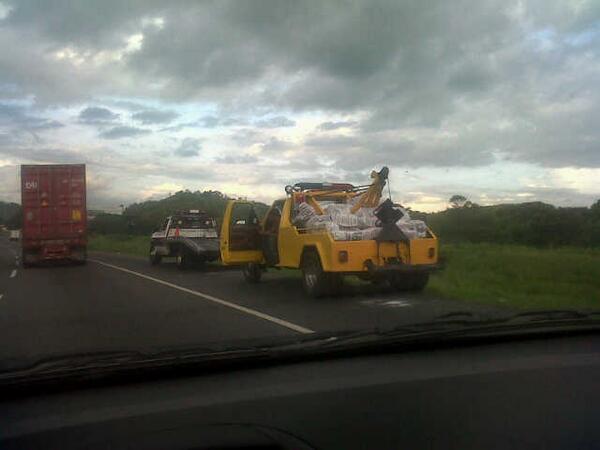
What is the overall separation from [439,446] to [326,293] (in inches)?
359

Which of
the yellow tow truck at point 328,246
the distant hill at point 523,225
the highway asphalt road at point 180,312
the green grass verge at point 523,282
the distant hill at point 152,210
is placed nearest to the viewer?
the highway asphalt road at point 180,312

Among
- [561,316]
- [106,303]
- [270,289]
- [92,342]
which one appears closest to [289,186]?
[270,289]

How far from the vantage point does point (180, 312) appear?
10.5 m

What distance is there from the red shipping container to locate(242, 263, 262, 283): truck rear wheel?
41.1ft

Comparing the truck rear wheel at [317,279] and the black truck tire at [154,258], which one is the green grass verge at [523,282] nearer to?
the truck rear wheel at [317,279]

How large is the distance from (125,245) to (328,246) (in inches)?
1494

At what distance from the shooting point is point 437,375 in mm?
3453

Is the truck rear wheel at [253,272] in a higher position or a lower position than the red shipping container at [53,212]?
lower

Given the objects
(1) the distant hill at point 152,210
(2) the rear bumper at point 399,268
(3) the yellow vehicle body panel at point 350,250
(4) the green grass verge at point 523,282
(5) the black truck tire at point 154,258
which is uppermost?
(1) the distant hill at point 152,210

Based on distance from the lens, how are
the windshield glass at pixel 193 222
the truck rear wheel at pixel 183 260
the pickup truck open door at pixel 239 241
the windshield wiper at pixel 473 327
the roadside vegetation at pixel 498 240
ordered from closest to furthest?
the windshield wiper at pixel 473 327 → the pickup truck open door at pixel 239 241 → the roadside vegetation at pixel 498 240 → the truck rear wheel at pixel 183 260 → the windshield glass at pixel 193 222

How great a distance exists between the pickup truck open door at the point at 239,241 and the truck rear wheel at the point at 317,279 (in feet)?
9.71

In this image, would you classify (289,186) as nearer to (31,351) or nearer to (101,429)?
(31,351)

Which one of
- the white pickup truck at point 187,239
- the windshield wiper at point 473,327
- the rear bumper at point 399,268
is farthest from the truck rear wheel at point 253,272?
the windshield wiper at point 473,327

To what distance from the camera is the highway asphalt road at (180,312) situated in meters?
7.95
